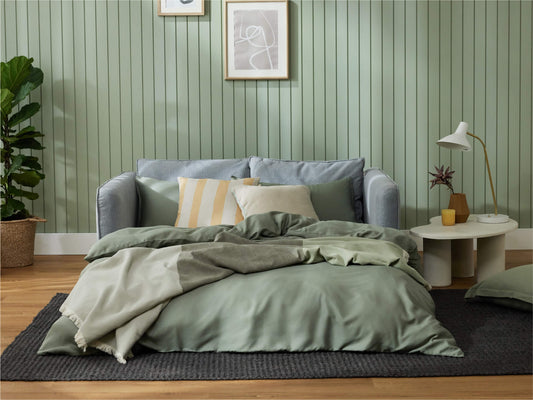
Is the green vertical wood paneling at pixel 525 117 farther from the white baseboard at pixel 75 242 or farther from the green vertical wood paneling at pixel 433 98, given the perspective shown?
the green vertical wood paneling at pixel 433 98

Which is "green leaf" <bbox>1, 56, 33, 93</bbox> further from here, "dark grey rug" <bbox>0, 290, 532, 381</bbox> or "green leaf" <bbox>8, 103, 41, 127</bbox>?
"dark grey rug" <bbox>0, 290, 532, 381</bbox>

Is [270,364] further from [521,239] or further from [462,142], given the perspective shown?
[521,239]

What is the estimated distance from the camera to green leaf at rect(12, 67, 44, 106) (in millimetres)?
4312

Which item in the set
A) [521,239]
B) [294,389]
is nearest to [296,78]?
[521,239]

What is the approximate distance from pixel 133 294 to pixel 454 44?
3155mm

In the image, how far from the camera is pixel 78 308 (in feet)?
8.55

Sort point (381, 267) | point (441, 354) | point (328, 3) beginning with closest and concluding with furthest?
point (441, 354), point (381, 267), point (328, 3)

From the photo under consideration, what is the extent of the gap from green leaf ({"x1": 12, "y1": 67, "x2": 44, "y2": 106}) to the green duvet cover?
199cm

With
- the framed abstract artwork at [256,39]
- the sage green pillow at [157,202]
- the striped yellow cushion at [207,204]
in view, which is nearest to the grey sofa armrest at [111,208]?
the sage green pillow at [157,202]

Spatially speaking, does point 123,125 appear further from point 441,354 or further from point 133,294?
point 441,354

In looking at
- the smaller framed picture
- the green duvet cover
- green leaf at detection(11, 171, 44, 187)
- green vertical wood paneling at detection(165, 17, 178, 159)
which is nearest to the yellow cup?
the green duvet cover

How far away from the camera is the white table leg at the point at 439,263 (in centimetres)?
378

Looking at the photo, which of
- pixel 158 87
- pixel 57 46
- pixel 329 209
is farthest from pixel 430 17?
pixel 57 46

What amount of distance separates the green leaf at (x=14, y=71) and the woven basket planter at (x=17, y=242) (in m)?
0.92
